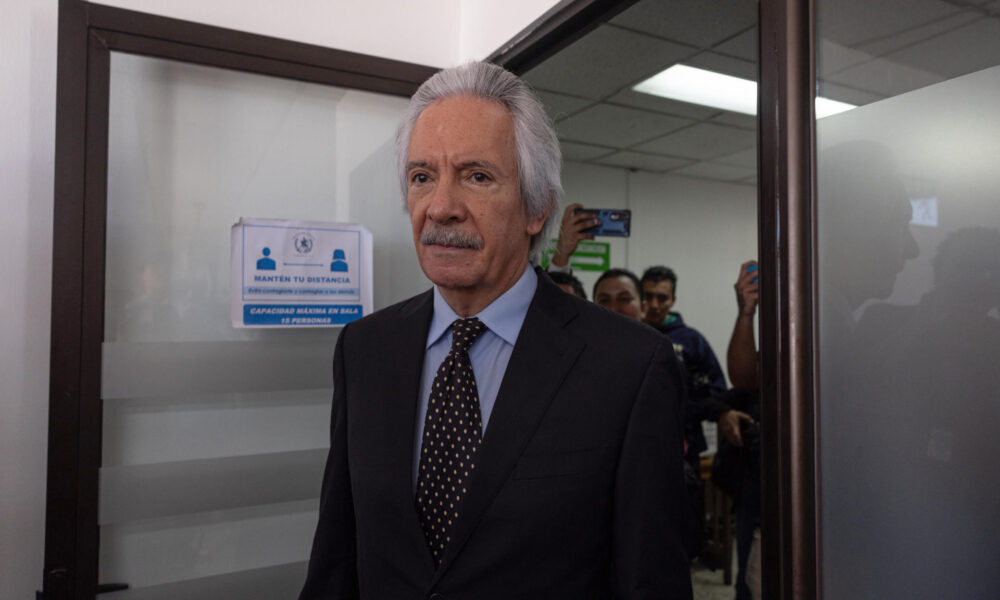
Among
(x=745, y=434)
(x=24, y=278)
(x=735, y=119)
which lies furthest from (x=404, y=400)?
(x=735, y=119)

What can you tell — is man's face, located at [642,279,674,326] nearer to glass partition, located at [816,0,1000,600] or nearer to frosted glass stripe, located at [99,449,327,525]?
frosted glass stripe, located at [99,449,327,525]

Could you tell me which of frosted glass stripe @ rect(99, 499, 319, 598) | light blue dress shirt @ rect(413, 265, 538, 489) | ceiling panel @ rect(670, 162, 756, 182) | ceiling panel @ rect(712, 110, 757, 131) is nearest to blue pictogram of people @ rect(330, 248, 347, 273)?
frosted glass stripe @ rect(99, 499, 319, 598)

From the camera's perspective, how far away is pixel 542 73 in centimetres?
364

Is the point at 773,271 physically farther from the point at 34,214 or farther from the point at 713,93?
the point at 713,93

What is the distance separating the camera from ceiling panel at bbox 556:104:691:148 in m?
4.40

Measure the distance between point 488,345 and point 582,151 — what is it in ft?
15.0

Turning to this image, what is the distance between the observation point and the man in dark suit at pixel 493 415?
3.05ft

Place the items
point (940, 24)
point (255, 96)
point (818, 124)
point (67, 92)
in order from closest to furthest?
1. point (940, 24)
2. point (818, 124)
3. point (67, 92)
4. point (255, 96)

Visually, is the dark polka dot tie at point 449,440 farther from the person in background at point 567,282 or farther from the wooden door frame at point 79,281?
the person in background at point 567,282

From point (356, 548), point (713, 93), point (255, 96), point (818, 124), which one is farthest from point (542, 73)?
point (356, 548)

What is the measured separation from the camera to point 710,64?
3.49 metres

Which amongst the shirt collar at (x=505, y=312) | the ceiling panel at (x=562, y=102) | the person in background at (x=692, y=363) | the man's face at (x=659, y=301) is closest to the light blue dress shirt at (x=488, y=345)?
the shirt collar at (x=505, y=312)

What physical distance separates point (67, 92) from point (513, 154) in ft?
4.07

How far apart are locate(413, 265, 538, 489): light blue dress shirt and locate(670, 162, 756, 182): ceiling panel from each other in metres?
5.14
